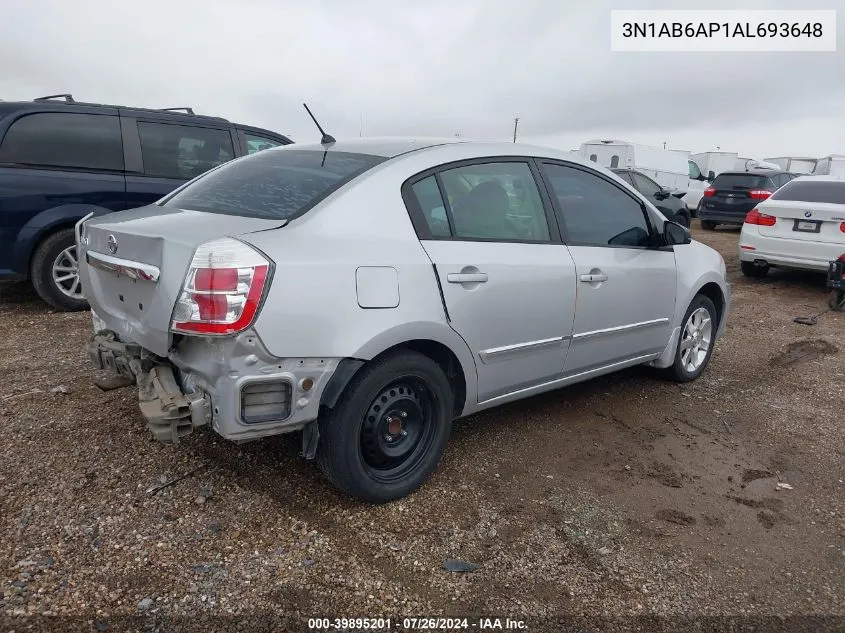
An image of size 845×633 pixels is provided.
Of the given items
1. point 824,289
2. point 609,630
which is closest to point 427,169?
point 609,630

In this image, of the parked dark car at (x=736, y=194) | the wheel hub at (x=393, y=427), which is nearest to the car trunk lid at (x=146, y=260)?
the wheel hub at (x=393, y=427)

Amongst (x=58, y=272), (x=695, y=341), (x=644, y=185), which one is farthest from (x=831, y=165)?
(x=58, y=272)

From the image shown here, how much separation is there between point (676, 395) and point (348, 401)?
9.30 feet

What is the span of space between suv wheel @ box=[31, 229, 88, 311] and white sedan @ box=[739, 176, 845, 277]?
26.2 ft

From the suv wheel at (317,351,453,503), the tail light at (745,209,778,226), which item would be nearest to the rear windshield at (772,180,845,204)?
the tail light at (745,209,778,226)

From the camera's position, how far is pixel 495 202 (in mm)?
3303

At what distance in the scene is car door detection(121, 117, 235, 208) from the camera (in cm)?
610

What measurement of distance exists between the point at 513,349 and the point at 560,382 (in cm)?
59

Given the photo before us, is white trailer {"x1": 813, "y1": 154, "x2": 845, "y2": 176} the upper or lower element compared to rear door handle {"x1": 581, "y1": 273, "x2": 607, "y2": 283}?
upper

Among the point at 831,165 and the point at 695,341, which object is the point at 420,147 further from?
the point at 831,165

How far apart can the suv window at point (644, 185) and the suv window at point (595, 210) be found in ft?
32.1

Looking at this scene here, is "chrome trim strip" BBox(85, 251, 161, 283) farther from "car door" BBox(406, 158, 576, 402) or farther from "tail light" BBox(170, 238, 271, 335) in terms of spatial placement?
"car door" BBox(406, 158, 576, 402)

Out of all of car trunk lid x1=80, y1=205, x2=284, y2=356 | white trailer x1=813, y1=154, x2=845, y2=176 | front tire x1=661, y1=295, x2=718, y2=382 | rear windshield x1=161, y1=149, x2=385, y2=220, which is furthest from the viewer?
white trailer x1=813, y1=154, x2=845, y2=176

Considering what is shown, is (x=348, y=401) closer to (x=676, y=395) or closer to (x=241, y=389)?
(x=241, y=389)
